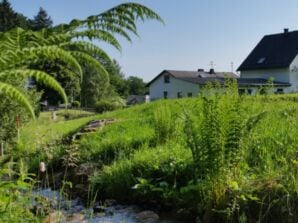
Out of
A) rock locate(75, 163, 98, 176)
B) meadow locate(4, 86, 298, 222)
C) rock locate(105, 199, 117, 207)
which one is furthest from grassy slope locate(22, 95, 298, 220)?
rock locate(75, 163, 98, 176)

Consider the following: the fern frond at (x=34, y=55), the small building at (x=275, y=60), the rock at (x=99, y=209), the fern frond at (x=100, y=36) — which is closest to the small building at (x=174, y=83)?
the small building at (x=275, y=60)

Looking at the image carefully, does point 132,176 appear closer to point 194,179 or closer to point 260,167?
point 194,179

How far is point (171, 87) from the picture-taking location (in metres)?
41.3

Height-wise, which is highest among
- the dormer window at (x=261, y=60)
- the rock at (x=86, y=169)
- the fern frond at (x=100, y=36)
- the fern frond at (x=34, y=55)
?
the dormer window at (x=261, y=60)

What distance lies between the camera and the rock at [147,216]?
4266mm

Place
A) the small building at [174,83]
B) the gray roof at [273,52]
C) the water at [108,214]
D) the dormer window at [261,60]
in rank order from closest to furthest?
the water at [108,214], the gray roof at [273,52], the dormer window at [261,60], the small building at [174,83]

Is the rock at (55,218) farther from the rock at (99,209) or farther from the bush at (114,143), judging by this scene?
the bush at (114,143)

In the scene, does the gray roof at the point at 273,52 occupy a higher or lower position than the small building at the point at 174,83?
higher

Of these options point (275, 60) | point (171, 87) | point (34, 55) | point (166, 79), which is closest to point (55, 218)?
point (34, 55)

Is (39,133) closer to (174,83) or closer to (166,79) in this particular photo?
(174,83)

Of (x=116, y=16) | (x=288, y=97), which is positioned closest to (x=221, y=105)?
(x=116, y=16)

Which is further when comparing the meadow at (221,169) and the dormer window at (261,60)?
the dormer window at (261,60)

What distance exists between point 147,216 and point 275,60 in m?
35.2

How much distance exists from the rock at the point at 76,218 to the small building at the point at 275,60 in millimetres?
32257
